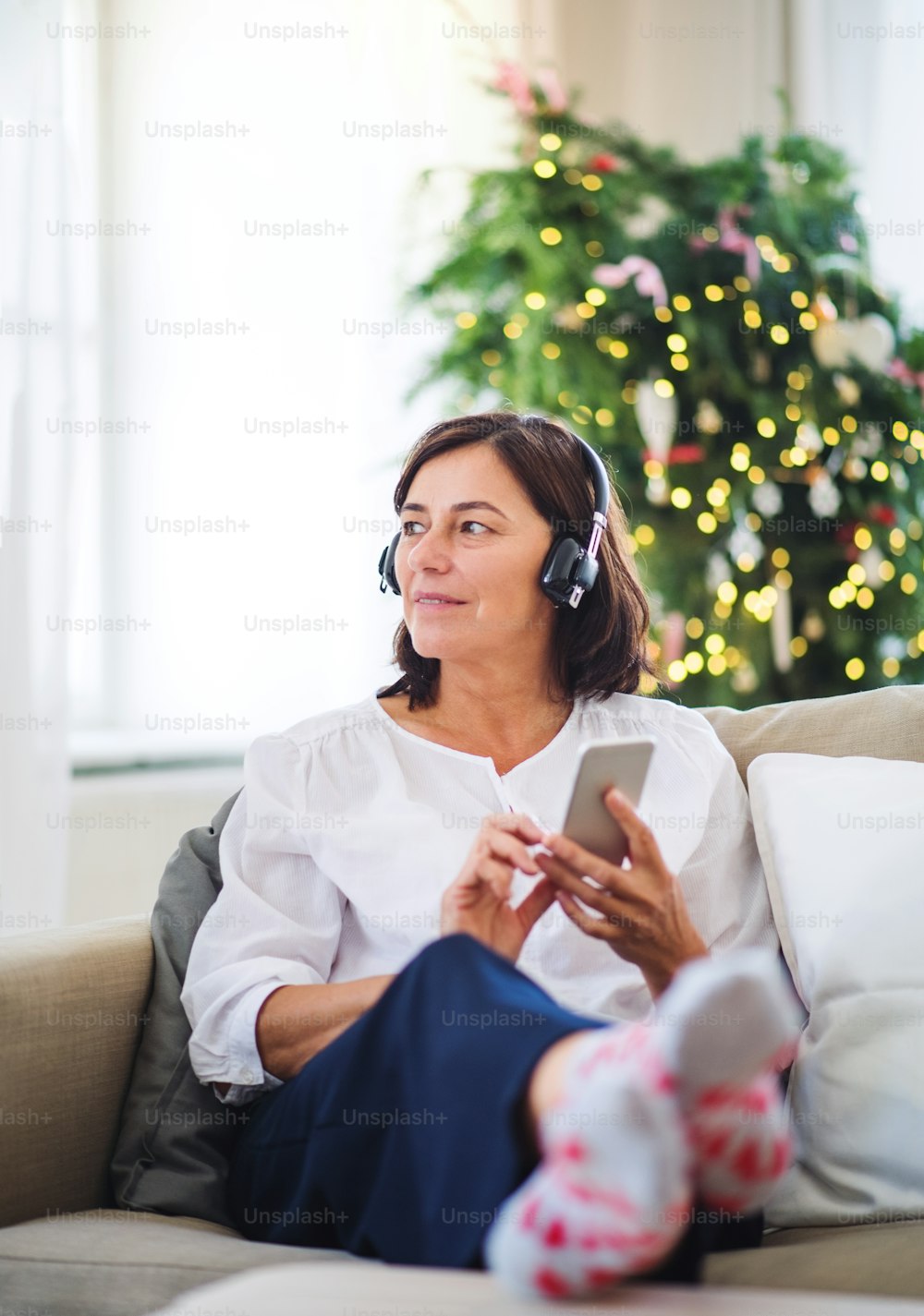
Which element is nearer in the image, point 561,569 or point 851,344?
point 561,569

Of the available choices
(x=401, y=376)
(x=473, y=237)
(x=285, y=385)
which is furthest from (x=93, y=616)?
(x=473, y=237)

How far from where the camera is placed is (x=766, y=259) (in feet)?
8.82

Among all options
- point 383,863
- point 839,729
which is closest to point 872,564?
point 839,729

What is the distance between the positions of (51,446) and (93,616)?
1.76 feet

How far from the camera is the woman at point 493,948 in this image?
78 cm

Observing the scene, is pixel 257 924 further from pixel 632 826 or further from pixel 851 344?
pixel 851 344

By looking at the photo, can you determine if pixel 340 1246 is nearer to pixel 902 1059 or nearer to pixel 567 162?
pixel 902 1059

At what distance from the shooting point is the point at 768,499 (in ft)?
9.01

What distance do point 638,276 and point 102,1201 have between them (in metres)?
2.04

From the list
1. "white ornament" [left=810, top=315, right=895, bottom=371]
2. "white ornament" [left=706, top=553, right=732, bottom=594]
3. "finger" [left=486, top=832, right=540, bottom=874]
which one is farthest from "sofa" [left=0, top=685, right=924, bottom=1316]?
"white ornament" [left=810, top=315, right=895, bottom=371]

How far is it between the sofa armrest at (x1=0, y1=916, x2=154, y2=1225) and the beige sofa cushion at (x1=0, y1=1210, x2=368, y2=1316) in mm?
93

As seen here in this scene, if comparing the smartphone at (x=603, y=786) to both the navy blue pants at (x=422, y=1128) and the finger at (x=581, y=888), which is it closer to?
the finger at (x=581, y=888)

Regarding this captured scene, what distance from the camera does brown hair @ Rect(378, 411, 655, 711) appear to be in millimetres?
1616

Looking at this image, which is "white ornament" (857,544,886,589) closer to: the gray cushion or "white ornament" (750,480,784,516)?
"white ornament" (750,480,784,516)
